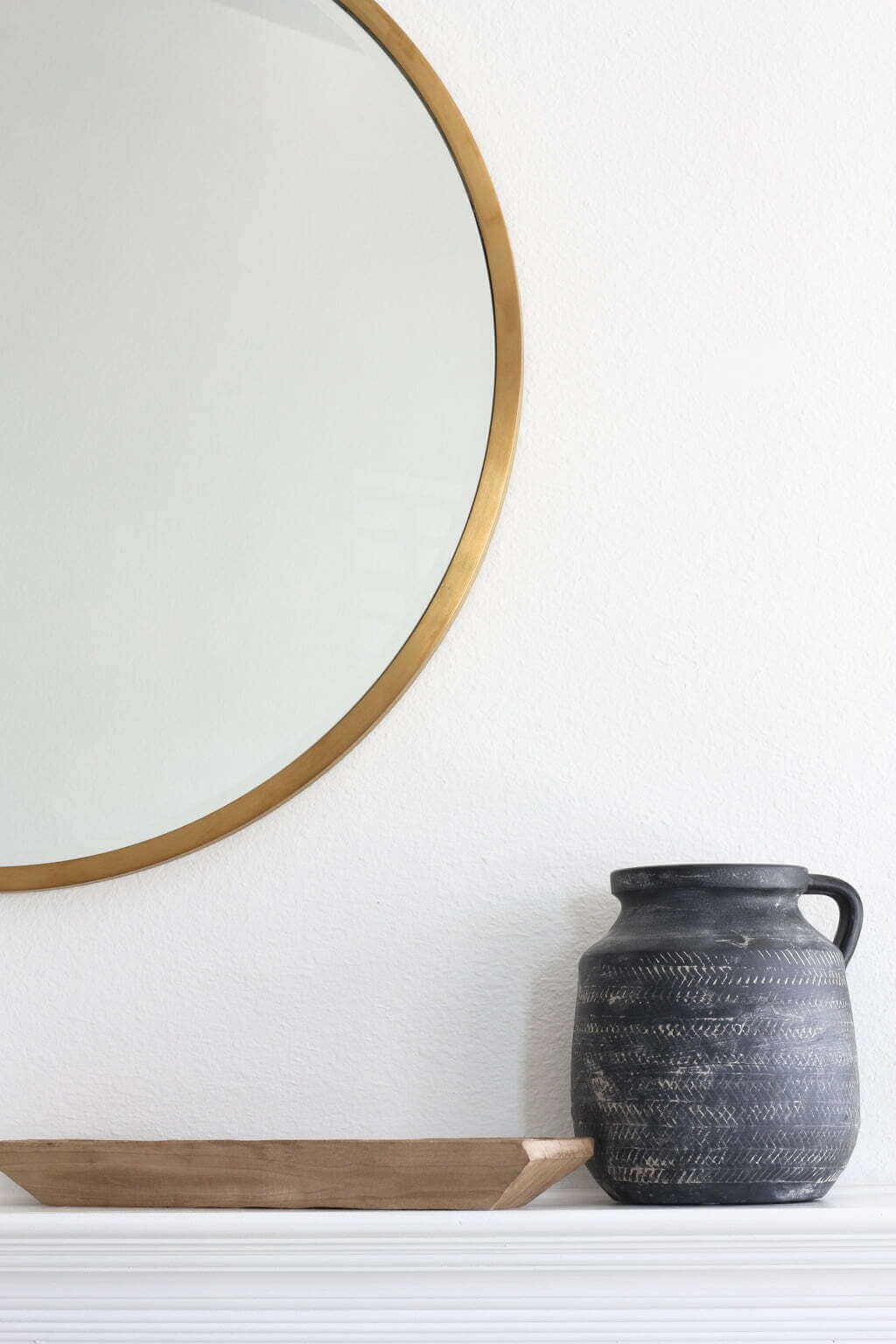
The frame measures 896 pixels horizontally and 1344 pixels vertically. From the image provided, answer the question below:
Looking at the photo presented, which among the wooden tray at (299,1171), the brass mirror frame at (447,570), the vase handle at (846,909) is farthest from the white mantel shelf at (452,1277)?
the brass mirror frame at (447,570)

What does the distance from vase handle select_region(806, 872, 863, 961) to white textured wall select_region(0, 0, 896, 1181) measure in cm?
9

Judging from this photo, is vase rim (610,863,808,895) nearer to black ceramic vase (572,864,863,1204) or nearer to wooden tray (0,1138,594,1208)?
black ceramic vase (572,864,863,1204)

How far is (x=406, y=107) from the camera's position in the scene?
116 centimetres

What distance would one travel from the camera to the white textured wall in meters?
1.05

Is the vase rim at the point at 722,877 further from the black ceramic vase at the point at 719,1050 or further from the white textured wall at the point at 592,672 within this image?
the white textured wall at the point at 592,672

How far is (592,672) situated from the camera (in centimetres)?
110

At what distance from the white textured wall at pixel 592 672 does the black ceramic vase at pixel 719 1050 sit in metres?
0.14

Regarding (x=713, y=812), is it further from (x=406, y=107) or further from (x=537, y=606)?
(x=406, y=107)

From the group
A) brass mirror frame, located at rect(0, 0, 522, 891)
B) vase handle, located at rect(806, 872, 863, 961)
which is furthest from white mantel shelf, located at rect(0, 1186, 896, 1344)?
brass mirror frame, located at rect(0, 0, 522, 891)

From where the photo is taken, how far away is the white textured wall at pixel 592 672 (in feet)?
3.43

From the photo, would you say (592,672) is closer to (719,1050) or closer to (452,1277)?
(719,1050)

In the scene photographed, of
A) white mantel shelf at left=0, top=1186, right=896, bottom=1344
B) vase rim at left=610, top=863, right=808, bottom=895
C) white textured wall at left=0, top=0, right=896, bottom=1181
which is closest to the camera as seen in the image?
white mantel shelf at left=0, top=1186, right=896, bottom=1344

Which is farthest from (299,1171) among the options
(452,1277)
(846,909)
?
(846,909)

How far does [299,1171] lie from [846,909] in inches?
18.2
